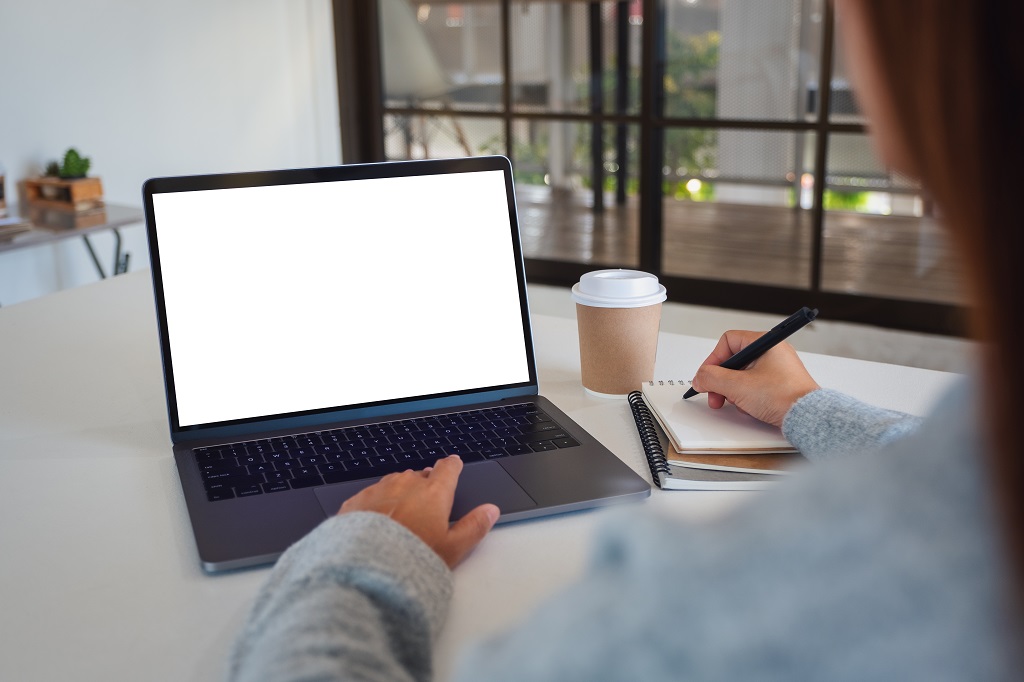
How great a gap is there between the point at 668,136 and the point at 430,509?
8.15 ft

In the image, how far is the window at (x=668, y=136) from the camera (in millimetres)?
2783

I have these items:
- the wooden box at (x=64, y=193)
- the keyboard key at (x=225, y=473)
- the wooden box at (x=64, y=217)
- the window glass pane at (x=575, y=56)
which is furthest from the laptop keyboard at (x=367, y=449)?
the window glass pane at (x=575, y=56)

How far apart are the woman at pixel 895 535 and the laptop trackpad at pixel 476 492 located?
0.35 m

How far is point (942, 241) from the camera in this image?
1.15 feet

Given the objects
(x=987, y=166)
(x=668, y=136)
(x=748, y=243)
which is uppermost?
(x=987, y=166)

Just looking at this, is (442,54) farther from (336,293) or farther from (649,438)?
(649,438)

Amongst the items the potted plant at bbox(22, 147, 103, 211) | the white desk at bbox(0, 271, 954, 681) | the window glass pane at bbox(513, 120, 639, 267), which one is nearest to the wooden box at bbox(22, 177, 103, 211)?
the potted plant at bbox(22, 147, 103, 211)

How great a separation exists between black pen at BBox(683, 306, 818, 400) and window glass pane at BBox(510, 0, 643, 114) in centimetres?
219

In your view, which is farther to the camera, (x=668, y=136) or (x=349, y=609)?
(x=668, y=136)

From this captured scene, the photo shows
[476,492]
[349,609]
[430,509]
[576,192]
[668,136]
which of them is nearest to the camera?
[349,609]

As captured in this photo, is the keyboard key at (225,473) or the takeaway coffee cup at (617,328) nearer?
the keyboard key at (225,473)

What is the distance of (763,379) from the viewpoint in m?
0.91

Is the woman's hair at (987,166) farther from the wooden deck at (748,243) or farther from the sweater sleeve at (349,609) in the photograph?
the wooden deck at (748,243)

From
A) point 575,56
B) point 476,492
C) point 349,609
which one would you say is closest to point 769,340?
point 476,492
